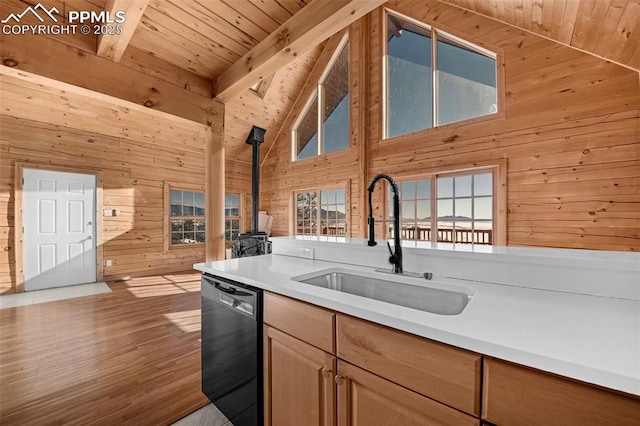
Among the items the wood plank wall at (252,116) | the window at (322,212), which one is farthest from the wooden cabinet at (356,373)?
the wood plank wall at (252,116)

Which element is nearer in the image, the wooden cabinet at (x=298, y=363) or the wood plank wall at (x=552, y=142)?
the wooden cabinet at (x=298, y=363)

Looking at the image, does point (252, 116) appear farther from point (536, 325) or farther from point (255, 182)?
point (536, 325)

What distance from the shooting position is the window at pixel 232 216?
6754 mm

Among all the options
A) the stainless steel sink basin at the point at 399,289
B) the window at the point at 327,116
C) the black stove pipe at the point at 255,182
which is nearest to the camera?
the stainless steel sink basin at the point at 399,289

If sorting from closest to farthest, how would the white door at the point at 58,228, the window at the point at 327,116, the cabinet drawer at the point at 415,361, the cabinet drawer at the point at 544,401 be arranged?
the cabinet drawer at the point at 544,401 < the cabinet drawer at the point at 415,361 < the white door at the point at 58,228 < the window at the point at 327,116

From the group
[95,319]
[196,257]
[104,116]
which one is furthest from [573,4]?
[196,257]

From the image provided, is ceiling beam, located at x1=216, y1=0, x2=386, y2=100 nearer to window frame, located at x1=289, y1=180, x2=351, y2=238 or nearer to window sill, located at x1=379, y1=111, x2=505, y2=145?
window frame, located at x1=289, y1=180, x2=351, y2=238

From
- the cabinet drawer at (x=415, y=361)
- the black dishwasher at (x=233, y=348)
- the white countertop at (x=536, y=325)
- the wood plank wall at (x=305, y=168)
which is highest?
the wood plank wall at (x=305, y=168)

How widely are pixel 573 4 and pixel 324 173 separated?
4.22 meters

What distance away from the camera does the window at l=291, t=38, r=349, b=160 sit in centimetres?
561

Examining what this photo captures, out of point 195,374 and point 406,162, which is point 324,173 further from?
point 195,374

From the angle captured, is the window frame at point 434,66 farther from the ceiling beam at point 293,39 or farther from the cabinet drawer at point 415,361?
the cabinet drawer at point 415,361

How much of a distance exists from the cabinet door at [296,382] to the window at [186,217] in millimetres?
5249

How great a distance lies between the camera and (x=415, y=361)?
2.56 ft
